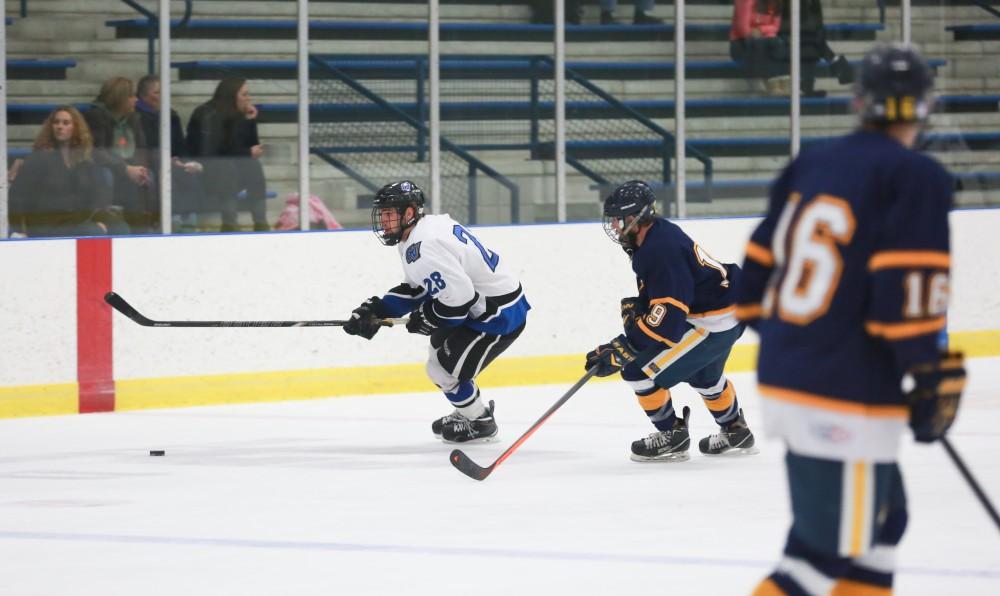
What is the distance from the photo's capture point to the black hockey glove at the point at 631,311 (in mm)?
5258

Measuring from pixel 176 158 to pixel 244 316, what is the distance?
81 centimetres

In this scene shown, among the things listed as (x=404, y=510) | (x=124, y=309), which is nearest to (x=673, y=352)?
(x=404, y=510)

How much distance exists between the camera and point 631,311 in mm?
5297

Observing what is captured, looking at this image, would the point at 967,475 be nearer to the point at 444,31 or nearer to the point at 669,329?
the point at 669,329

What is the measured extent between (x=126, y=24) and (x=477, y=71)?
1.83 m

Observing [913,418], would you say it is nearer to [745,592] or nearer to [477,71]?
[745,592]

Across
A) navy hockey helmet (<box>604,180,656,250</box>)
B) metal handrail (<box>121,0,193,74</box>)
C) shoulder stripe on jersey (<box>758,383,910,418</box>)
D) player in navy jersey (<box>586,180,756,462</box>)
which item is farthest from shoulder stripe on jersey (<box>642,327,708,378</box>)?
metal handrail (<box>121,0,193,74</box>)

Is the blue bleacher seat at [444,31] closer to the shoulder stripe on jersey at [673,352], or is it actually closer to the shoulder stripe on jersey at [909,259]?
the shoulder stripe on jersey at [673,352]

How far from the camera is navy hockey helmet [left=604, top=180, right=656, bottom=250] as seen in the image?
5211 mm

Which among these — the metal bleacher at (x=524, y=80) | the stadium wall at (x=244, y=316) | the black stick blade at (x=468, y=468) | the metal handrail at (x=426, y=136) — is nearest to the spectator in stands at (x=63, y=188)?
the metal bleacher at (x=524, y=80)

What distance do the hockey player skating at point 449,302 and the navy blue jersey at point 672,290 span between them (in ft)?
2.72

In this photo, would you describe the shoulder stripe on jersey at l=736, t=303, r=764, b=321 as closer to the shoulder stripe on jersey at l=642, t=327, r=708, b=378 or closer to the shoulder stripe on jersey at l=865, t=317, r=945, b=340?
the shoulder stripe on jersey at l=865, t=317, r=945, b=340

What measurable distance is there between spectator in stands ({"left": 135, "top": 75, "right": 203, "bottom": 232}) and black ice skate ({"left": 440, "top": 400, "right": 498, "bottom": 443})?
202cm

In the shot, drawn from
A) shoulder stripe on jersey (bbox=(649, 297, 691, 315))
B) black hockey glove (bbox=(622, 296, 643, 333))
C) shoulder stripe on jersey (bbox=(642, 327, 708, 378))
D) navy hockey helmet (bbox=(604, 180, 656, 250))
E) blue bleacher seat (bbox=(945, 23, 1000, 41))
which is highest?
blue bleacher seat (bbox=(945, 23, 1000, 41))
